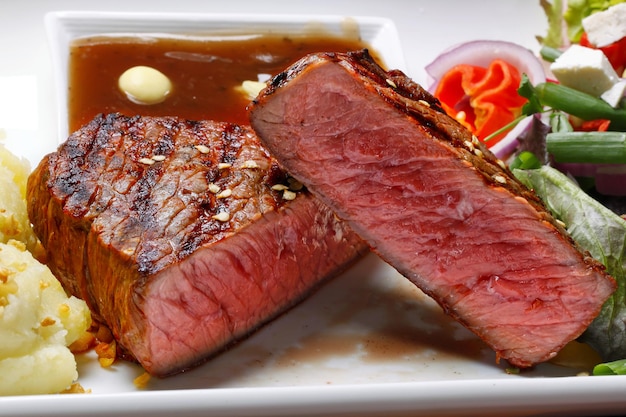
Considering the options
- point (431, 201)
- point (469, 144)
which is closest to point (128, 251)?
point (431, 201)

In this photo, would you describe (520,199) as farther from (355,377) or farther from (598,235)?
(355,377)

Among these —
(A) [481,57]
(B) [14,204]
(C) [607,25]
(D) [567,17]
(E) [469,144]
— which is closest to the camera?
(E) [469,144]

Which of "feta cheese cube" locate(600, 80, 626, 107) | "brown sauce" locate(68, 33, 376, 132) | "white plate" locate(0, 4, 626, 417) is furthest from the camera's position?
"brown sauce" locate(68, 33, 376, 132)

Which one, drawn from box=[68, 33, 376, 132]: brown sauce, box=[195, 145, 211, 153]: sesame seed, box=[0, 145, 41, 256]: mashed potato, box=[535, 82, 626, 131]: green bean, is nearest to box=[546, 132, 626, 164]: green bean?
box=[535, 82, 626, 131]: green bean

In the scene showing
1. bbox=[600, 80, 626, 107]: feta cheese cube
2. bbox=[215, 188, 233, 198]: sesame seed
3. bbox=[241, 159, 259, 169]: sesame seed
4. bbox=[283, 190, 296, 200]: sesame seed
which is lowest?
bbox=[283, 190, 296, 200]: sesame seed

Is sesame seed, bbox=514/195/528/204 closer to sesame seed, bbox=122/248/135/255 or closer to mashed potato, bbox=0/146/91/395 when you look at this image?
sesame seed, bbox=122/248/135/255

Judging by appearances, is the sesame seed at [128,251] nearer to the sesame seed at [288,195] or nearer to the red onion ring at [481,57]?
the sesame seed at [288,195]

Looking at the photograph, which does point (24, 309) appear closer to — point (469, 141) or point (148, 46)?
point (469, 141)

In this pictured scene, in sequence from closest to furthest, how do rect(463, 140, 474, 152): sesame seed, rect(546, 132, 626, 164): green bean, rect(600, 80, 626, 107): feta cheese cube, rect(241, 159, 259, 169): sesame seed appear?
1. rect(463, 140, 474, 152): sesame seed
2. rect(241, 159, 259, 169): sesame seed
3. rect(546, 132, 626, 164): green bean
4. rect(600, 80, 626, 107): feta cheese cube
